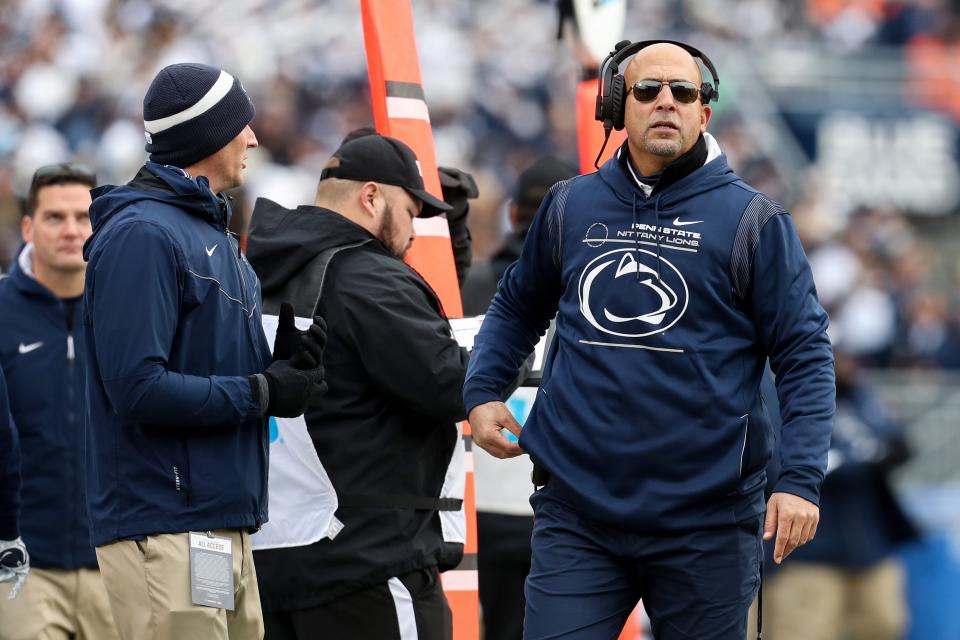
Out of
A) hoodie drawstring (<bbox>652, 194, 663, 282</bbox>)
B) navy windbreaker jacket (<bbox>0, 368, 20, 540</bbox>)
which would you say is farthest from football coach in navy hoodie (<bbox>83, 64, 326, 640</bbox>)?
hoodie drawstring (<bbox>652, 194, 663, 282</bbox>)

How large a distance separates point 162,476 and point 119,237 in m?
0.58

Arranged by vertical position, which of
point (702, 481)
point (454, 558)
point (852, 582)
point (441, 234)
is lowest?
point (852, 582)

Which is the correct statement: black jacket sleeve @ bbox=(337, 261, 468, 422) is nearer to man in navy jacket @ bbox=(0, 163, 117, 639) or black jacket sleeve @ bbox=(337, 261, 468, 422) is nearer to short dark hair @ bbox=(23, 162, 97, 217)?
man in navy jacket @ bbox=(0, 163, 117, 639)

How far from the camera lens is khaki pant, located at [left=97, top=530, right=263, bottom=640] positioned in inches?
156

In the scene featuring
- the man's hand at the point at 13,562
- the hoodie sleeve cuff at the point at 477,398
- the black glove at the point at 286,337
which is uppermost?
the black glove at the point at 286,337

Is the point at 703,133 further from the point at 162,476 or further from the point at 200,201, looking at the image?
the point at 162,476

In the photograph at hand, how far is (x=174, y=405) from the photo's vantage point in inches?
153

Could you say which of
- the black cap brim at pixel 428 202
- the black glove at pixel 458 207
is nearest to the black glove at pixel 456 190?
the black glove at pixel 458 207

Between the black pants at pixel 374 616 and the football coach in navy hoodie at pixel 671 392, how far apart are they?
75 centimetres

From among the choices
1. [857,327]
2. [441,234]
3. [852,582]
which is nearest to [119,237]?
[441,234]

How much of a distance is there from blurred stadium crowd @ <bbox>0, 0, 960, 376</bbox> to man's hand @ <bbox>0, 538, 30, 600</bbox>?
27.5 ft

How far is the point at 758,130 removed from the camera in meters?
18.7

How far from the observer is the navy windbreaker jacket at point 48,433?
5547 mm

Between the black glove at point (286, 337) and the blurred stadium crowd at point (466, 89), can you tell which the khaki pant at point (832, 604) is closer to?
the blurred stadium crowd at point (466, 89)
